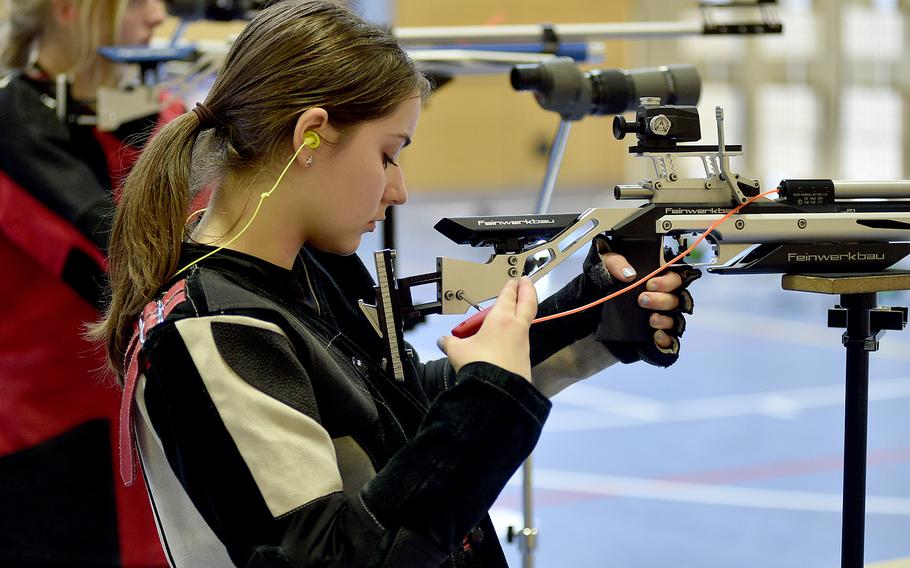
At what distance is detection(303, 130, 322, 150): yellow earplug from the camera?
1069 mm

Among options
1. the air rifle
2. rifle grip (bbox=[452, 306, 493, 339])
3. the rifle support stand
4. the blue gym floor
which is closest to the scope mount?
the air rifle

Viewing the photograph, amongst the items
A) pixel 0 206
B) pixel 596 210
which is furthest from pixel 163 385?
pixel 0 206

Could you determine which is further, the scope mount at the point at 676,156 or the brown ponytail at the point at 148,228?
the scope mount at the point at 676,156

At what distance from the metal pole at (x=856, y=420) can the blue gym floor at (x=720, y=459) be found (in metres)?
0.94

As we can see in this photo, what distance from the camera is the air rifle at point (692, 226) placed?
1264 millimetres

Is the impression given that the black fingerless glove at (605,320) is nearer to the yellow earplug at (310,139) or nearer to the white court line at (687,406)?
the yellow earplug at (310,139)

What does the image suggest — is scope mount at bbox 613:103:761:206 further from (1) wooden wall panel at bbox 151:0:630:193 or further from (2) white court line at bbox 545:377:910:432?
(1) wooden wall panel at bbox 151:0:630:193

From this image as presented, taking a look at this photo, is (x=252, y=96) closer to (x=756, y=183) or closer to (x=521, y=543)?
(x=756, y=183)

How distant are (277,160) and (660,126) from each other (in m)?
0.47

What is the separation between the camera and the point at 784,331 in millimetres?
5926

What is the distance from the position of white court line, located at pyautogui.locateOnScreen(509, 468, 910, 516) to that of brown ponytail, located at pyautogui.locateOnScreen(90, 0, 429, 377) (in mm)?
2484

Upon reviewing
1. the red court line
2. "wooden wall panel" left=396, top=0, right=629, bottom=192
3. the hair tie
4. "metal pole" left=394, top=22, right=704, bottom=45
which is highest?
the hair tie

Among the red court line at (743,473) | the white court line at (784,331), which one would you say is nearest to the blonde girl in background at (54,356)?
the red court line at (743,473)

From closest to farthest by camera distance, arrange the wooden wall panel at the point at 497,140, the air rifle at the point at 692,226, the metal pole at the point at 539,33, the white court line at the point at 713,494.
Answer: the air rifle at the point at 692,226, the metal pole at the point at 539,33, the white court line at the point at 713,494, the wooden wall panel at the point at 497,140
